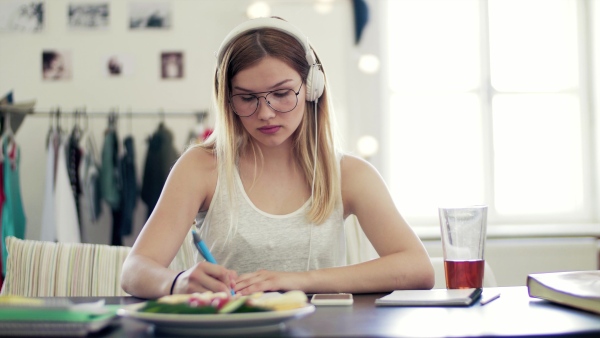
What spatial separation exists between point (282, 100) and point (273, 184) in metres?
0.23

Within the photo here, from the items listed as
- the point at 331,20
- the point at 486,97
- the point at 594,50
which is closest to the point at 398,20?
the point at 331,20

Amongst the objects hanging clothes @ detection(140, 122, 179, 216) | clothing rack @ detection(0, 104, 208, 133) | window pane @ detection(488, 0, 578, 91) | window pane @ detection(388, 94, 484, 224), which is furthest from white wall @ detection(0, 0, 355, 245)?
window pane @ detection(488, 0, 578, 91)

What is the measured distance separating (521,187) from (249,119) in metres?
2.62

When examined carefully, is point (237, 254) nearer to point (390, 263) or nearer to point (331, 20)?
point (390, 263)

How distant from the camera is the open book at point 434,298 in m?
0.95

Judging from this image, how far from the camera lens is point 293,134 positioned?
5.28 feet

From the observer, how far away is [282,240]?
4.79 ft

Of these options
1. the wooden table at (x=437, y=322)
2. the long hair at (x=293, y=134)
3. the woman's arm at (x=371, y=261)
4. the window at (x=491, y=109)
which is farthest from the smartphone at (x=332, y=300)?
the window at (x=491, y=109)

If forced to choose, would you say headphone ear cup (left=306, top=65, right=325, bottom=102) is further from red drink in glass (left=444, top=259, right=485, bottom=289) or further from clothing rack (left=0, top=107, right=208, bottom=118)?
clothing rack (left=0, top=107, right=208, bottom=118)

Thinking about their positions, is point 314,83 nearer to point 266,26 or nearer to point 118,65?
point 266,26

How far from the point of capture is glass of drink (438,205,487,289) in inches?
45.0

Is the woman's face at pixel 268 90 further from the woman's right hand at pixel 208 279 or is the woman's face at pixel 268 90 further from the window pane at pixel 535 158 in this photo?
the window pane at pixel 535 158

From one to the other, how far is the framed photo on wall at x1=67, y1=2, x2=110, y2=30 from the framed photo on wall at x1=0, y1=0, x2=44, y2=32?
16 cm

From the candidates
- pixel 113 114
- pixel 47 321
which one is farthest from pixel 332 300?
pixel 113 114
